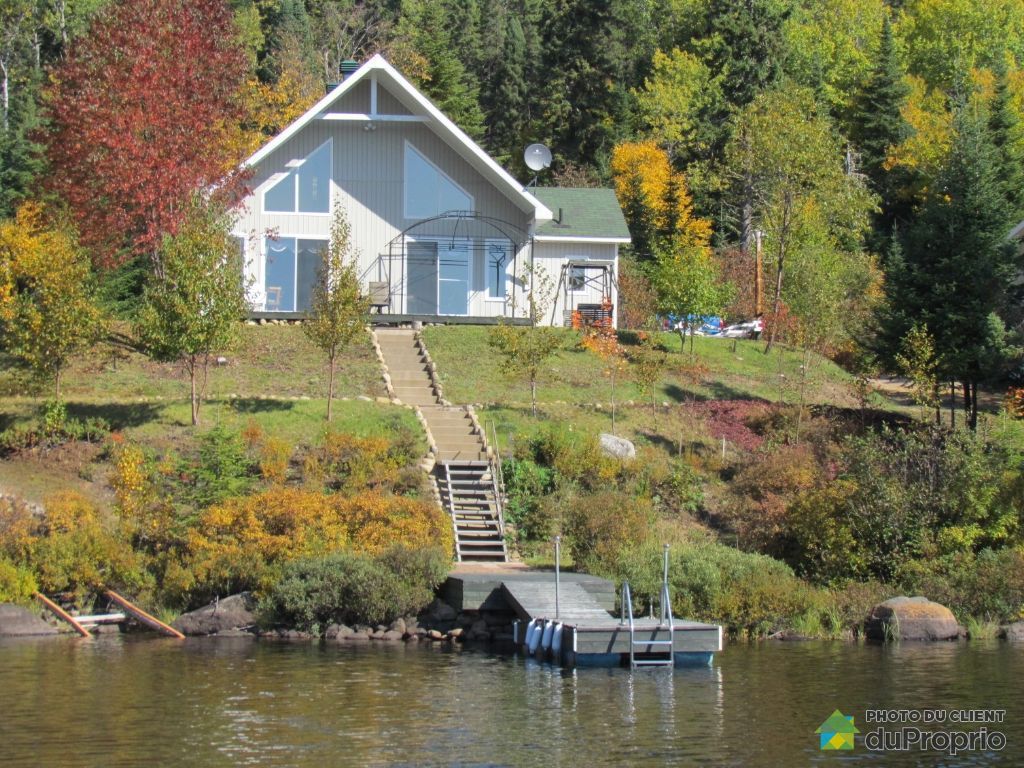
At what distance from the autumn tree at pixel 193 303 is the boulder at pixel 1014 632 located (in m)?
17.6

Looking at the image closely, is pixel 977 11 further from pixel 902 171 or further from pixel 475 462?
pixel 475 462

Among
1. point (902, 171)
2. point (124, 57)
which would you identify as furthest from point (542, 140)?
point (124, 57)

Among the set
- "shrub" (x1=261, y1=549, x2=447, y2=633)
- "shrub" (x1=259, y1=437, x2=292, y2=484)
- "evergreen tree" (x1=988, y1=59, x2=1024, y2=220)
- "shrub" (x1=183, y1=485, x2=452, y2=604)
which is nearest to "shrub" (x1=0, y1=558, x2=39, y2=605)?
"shrub" (x1=183, y1=485, x2=452, y2=604)

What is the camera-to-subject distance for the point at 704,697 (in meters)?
18.7

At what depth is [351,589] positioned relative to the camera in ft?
77.5

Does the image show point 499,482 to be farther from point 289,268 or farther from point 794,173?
point 794,173

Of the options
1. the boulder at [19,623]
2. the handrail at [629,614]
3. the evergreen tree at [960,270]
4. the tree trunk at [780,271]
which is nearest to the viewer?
the handrail at [629,614]

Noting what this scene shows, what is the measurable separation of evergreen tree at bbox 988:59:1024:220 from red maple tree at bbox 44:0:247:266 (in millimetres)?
31448

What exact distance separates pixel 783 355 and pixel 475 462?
17.4 m

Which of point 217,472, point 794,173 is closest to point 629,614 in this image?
point 217,472

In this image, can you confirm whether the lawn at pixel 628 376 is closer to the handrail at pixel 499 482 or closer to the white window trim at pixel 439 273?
the white window trim at pixel 439 273

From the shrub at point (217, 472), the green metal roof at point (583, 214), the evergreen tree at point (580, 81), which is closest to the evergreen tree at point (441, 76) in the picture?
the evergreen tree at point (580, 81)

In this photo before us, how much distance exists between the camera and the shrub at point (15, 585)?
79.2ft

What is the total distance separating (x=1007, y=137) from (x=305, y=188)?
31.0m
